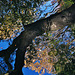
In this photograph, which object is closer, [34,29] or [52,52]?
[34,29]

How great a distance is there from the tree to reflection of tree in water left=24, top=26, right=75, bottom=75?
2.17m

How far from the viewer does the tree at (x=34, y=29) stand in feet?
14.9

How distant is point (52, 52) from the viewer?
7.70 m

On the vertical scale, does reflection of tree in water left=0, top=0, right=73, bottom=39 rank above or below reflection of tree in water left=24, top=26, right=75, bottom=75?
above

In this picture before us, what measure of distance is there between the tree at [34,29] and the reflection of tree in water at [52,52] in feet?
7.12

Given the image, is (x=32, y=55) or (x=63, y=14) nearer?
(x=63, y=14)

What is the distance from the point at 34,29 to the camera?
491 centimetres

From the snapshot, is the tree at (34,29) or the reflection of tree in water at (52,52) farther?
the reflection of tree in water at (52,52)

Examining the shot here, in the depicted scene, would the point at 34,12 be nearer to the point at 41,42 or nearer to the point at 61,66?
the point at 41,42

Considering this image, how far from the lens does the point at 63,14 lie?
4.54 metres

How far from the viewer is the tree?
456cm

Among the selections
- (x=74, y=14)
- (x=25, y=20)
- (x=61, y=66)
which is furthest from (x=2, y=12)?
(x=61, y=66)

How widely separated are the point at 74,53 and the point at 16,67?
416 cm

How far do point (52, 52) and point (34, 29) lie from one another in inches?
143
